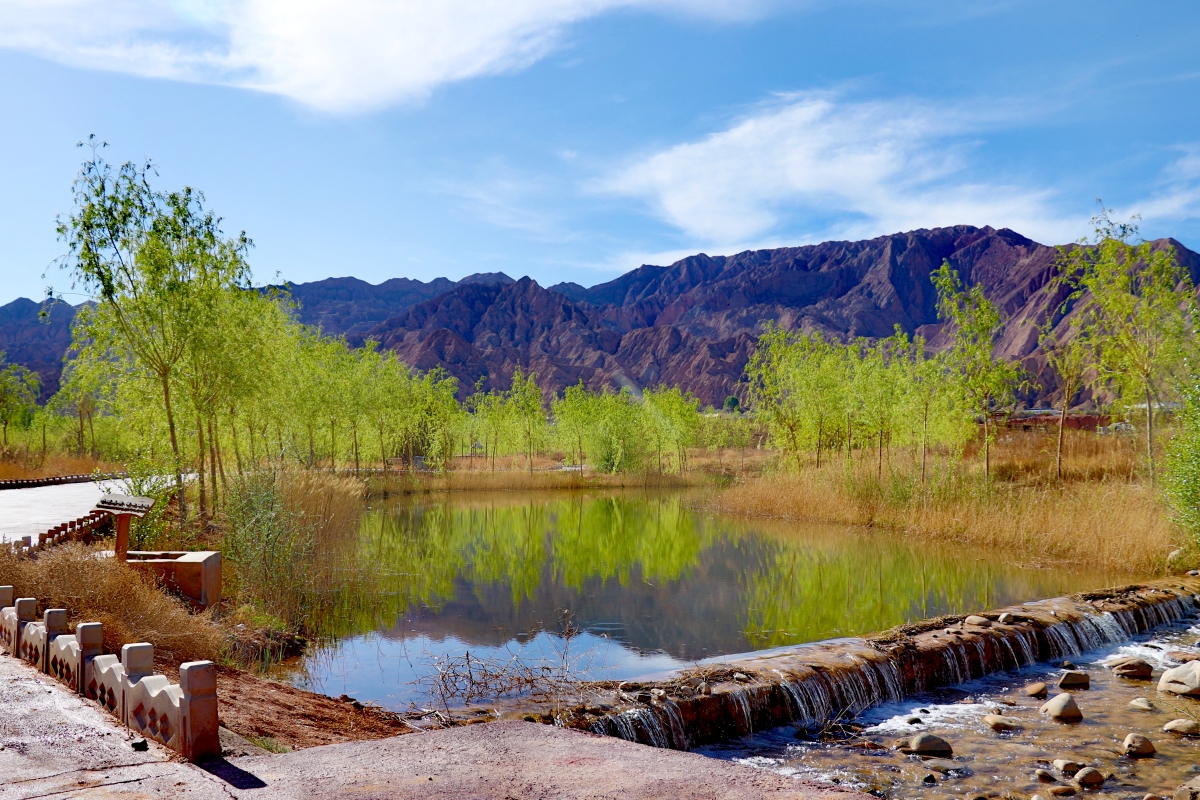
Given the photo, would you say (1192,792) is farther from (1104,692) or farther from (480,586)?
(480,586)

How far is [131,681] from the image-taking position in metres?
5.25

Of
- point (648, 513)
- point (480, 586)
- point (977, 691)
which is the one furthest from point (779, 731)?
point (648, 513)

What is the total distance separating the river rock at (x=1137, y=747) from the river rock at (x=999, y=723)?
0.95 meters

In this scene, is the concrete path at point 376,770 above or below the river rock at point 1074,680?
above

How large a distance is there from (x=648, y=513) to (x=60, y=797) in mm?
26348

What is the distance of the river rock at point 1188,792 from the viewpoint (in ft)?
19.9

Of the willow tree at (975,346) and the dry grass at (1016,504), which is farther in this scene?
the willow tree at (975,346)

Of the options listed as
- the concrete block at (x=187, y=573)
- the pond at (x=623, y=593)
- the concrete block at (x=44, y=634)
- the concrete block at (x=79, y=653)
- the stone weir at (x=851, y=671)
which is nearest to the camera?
the concrete block at (x=79, y=653)

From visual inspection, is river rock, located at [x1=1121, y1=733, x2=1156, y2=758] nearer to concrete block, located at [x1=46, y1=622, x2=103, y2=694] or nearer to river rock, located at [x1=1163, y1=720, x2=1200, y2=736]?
river rock, located at [x1=1163, y1=720, x2=1200, y2=736]

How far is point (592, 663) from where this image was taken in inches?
421

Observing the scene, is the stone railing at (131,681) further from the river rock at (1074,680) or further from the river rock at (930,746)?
the river rock at (1074,680)

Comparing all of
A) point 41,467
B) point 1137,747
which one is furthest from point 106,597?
point 41,467

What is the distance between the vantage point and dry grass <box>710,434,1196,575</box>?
16391 millimetres

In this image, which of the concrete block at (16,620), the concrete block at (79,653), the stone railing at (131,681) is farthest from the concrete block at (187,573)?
the concrete block at (79,653)
